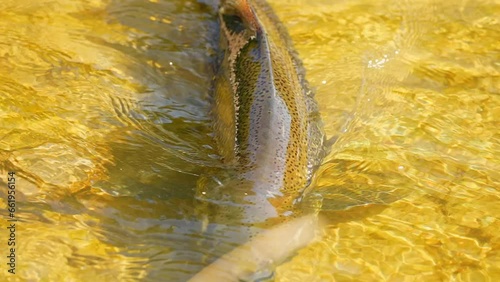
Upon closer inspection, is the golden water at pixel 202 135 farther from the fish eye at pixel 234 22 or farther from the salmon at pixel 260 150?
the fish eye at pixel 234 22

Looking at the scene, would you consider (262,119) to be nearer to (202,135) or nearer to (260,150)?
(260,150)

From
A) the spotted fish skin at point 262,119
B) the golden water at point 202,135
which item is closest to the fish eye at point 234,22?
the spotted fish skin at point 262,119

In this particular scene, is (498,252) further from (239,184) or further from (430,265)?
(239,184)

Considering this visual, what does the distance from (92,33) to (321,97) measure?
6.24 ft

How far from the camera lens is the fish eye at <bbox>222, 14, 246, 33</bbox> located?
561cm

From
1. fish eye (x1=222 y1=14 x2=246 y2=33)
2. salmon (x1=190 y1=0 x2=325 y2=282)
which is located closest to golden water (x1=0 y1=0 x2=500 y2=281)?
salmon (x1=190 y1=0 x2=325 y2=282)

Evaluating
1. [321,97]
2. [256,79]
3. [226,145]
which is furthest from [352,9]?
[226,145]

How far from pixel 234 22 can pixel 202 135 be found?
4.21ft

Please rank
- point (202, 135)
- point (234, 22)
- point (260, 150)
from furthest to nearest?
point (234, 22) → point (202, 135) → point (260, 150)

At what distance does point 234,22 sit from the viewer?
5742 millimetres

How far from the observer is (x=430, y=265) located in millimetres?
3875

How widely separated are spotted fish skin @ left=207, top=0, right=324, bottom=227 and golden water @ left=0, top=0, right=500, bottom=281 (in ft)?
0.49

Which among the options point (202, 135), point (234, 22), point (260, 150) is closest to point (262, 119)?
point (260, 150)

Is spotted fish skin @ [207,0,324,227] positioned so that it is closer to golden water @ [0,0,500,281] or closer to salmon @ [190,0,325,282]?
salmon @ [190,0,325,282]
